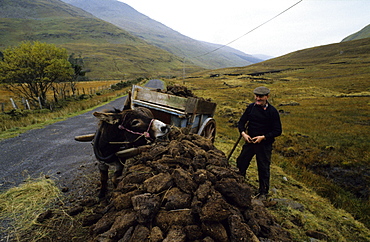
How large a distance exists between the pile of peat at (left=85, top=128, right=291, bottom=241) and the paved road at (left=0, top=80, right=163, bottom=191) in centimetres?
212

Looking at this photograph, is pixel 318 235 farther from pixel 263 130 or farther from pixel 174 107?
pixel 174 107

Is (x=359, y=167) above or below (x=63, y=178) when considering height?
below

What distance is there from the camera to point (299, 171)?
228 inches

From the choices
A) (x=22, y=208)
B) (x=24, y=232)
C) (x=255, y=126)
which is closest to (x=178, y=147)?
(x=255, y=126)

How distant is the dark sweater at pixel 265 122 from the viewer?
3.40 m

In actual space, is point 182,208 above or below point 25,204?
above

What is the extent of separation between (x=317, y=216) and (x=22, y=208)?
5.42 meters

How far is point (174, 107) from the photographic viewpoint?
14.5ft

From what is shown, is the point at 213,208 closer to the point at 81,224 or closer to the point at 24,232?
the point at 81,224

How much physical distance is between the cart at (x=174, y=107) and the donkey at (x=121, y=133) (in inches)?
46.1

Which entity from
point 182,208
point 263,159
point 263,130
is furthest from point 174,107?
point 182,208

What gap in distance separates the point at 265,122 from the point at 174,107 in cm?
218

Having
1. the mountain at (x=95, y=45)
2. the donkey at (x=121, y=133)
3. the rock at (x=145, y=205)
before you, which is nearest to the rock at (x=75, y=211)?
the donkey at (x=121, y=133)

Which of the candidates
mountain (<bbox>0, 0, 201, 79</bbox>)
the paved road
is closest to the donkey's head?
the paved road
